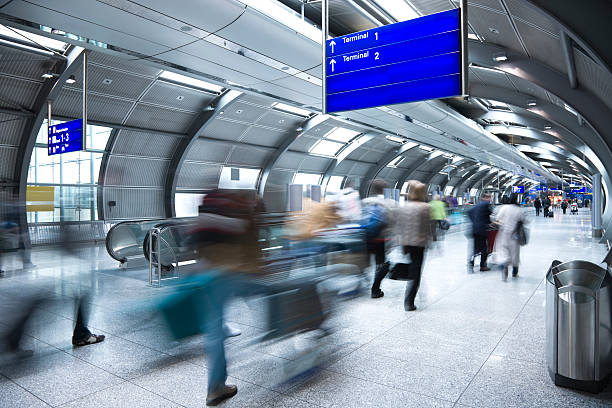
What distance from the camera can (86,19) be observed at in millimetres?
7277

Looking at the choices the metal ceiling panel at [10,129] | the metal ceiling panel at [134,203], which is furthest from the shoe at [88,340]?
the metal ceiling panel at [134,203]

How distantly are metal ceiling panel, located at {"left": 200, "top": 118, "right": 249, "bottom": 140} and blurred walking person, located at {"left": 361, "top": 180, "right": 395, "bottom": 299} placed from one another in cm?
1552

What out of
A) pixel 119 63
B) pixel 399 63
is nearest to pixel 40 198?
pixel 119 63

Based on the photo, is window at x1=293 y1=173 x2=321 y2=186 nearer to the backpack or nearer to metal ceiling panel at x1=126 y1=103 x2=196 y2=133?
metal ceiling panel at x1=126 y1=103 x2=196 y2=133

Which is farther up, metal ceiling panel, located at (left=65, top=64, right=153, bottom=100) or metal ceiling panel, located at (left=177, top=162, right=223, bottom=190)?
metal ceiling panel, located at (left=65, top=64, right=153, bottom=100)

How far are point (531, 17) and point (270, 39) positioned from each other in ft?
15.7

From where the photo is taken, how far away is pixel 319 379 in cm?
380

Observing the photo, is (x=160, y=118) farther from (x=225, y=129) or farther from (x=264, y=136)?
(x=264, y=136)

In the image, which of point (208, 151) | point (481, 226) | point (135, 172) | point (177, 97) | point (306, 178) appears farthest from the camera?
point (306, 178)

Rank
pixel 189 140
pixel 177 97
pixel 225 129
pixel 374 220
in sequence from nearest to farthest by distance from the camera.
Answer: pixel 374 220
pixel 177 97
pixel 189 140
pixel 225 129

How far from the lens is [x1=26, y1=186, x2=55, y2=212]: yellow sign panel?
1619 centimetres

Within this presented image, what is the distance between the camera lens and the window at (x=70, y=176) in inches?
671

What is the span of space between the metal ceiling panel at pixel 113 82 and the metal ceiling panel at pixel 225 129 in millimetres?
4526

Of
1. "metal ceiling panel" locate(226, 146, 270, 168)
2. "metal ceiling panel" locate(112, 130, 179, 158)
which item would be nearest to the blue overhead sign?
"metal ceiling panel" locate(112, 130, 179, 158)
